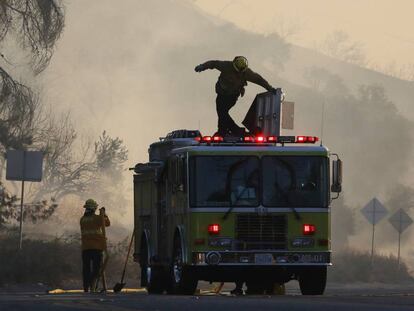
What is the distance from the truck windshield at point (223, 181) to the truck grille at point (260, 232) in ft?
0.82

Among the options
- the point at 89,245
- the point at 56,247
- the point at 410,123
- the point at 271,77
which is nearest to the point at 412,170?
the point at 410,123

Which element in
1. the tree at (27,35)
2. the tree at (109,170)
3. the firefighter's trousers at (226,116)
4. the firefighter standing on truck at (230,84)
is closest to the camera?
the firefighter standing on truck at (230,84)

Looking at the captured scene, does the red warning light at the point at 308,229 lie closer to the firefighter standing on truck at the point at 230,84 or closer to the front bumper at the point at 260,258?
the front bumper at the point at 260,258

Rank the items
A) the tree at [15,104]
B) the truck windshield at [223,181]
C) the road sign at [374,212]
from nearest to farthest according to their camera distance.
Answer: the truck windshield at [223,181], the tree at [15,104], the road sign at [374,212]

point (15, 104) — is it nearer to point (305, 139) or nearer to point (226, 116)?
point (226, 116)

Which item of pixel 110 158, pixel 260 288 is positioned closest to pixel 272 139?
pixel 260 288

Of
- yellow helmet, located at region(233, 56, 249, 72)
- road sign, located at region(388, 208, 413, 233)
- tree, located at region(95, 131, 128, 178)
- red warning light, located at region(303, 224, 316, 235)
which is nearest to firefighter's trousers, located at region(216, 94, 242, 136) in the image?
yellow helmet, located at region(233, 56, 249, 72)

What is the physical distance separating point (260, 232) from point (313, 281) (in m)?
1.38

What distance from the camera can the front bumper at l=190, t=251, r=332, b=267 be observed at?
24.2 m

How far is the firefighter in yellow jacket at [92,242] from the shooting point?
28766mm

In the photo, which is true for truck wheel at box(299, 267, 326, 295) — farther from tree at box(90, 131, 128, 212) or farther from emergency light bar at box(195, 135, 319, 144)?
tree at box(90, 131, 128, 212)

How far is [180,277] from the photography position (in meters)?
25.0

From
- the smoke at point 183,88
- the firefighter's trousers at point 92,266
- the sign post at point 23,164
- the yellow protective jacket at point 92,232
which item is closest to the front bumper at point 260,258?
the yellow protective jacket at point 92,232

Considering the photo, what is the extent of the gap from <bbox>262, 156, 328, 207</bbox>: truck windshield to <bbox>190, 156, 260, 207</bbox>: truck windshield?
0.69 ft
